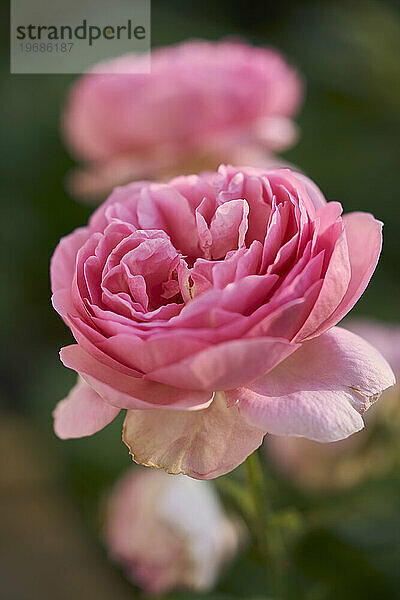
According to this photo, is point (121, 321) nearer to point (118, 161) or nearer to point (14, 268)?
point (118, 161)

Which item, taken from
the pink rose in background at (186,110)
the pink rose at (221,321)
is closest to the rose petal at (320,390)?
the pink rose at (221,321)

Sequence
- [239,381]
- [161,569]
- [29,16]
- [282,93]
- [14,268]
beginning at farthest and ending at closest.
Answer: [14,268] → [29,16] → [282,93] → [161,569] → [239,381]

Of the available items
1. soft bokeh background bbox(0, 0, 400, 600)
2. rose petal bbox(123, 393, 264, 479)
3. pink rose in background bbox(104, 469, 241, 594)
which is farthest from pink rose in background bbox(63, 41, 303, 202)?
rose petal bbox(123, 393, 264, 479)

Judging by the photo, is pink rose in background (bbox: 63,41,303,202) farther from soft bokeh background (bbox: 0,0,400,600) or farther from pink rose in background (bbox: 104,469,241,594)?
pink rose in background (bbox: 104,469,241,594)

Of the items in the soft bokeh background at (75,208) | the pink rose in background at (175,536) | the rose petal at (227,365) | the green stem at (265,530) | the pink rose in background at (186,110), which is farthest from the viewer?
the soft bokeh background at (75,208)

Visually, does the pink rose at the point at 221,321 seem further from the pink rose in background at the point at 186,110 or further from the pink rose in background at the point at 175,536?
the pink rose in background at the point at 186,110

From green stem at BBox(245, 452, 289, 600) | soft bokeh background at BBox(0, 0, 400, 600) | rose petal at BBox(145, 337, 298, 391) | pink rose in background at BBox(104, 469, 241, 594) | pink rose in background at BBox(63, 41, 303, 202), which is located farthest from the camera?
soft bokeh background at BBox(0, 0, 400, 600)

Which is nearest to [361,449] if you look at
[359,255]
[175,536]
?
[175,536]

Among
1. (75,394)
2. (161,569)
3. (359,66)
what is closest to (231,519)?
(161,569)
